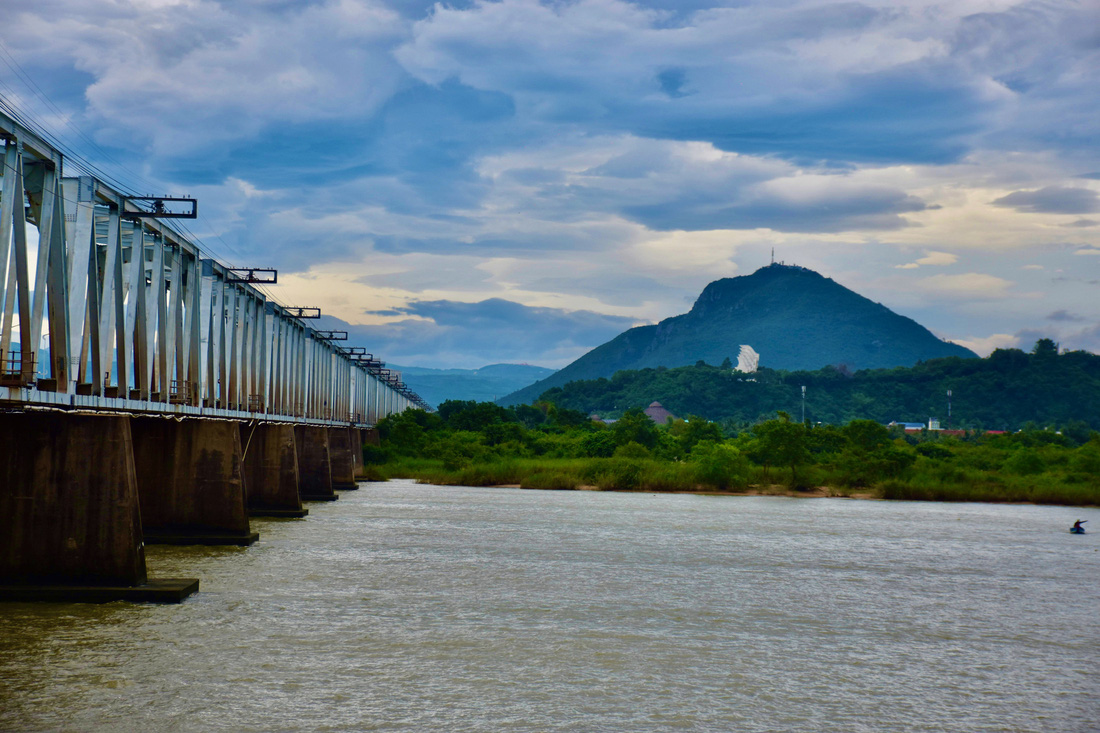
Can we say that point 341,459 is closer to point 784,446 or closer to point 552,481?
point 552,481

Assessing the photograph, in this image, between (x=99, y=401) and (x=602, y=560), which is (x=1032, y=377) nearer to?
(x=602, y=560)

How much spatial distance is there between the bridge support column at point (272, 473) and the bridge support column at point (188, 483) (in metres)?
14.7

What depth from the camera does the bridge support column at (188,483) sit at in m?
38.3

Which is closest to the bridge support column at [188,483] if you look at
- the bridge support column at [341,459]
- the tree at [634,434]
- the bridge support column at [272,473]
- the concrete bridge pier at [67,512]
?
the concrete bridge pier at [67,512]

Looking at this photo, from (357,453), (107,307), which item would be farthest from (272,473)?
(357,453)

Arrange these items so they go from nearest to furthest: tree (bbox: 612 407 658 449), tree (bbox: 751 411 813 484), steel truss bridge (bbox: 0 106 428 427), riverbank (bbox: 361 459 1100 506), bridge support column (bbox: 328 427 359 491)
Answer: steel truss bridge (bbox: 0 106 428 427) → bridge support column (bbox: 328 427 359 491) → riverbank (bbox: 361 459 1100 506) → tree (bbox: 751 411 813 484) → tree (bbox: 612 407 658 449)

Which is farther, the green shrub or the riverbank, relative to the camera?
the green shrub

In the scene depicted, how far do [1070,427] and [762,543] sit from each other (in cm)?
12380

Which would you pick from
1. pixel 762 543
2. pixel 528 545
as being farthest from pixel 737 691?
pixel 762 543

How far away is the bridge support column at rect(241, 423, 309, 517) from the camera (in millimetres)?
54375

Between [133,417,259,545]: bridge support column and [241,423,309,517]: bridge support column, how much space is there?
1472 cm

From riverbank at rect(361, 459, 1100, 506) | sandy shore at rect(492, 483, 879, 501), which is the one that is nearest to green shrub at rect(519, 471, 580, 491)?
riverbank at rect(361, 459, 1100, 506)

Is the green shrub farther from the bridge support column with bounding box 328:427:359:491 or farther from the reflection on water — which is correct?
the reflection on water

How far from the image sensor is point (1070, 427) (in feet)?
498
